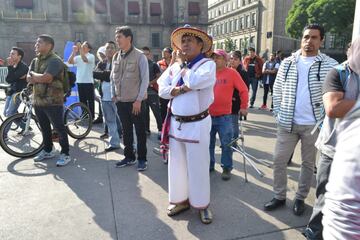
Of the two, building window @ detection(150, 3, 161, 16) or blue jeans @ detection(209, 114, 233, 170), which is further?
building window @ detection(150, 3, 161, 16)

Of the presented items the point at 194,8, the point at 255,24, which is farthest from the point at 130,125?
the point at 255,24

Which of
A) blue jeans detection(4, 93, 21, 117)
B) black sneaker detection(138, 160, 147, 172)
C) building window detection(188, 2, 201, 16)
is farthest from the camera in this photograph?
building window detection(188, 2, 201, 16)

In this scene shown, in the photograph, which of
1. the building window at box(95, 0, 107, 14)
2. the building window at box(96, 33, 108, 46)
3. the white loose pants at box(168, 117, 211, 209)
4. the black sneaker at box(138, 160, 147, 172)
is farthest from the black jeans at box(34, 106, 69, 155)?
the building window at box(95, 0, 107, 14)

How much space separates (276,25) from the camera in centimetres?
5362

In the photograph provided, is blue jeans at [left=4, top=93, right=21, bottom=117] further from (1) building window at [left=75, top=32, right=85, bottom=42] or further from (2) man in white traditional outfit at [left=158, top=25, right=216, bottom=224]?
(1) building window at [left=75, top=32, right=85, bottom=42]

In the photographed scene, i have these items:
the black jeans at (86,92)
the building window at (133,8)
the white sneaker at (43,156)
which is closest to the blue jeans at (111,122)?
the white sneaker at (43,156)

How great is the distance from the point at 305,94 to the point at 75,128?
17.7 feet

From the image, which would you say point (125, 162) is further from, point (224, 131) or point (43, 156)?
point (224, 131)

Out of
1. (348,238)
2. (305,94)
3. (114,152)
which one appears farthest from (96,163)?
(348,238)

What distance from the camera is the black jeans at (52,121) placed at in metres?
4.84

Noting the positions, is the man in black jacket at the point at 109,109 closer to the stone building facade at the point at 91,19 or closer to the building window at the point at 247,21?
the stone building facade at the point at 91,19

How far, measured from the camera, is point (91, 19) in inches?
1724

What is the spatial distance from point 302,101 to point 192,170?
137 cm

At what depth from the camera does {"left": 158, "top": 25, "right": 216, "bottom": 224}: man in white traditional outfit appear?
3113 mm
